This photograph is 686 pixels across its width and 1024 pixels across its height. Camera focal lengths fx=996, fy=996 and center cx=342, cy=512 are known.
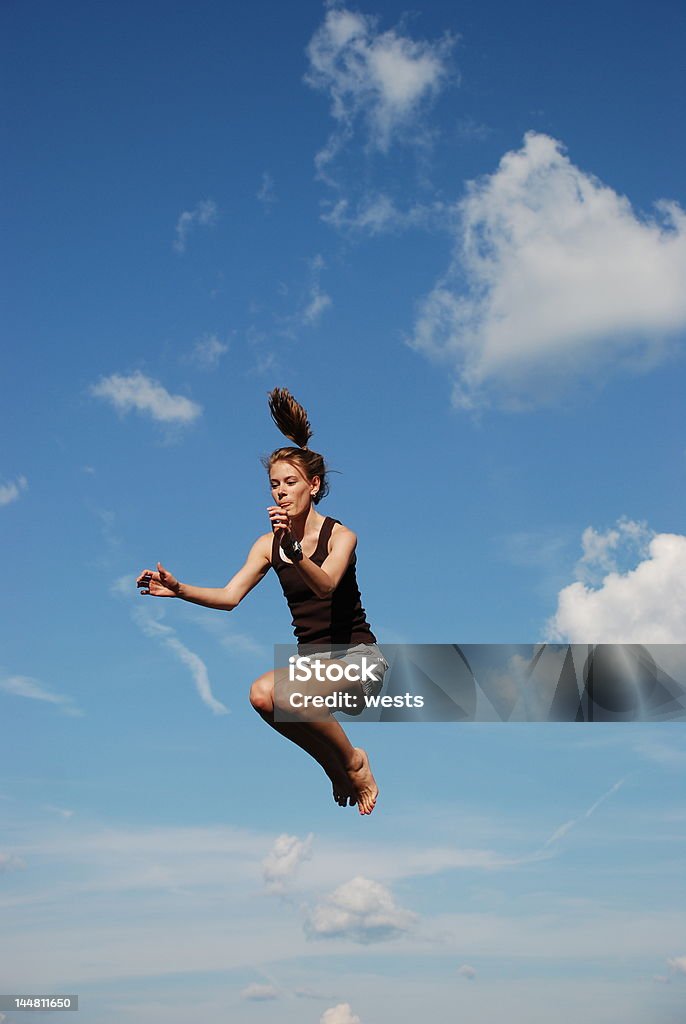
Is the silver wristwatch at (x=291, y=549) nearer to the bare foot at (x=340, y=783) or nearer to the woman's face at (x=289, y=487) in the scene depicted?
the woman's face at (x=289, y=487)

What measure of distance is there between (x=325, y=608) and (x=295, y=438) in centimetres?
154

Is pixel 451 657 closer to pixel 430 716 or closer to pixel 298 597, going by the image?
pixel 430 716

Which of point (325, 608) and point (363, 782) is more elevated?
point (325, 608)

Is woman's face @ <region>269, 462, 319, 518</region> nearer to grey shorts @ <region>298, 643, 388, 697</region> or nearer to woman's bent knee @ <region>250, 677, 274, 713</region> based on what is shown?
grey shorts @ <region>298, 643, 388, 697</region>

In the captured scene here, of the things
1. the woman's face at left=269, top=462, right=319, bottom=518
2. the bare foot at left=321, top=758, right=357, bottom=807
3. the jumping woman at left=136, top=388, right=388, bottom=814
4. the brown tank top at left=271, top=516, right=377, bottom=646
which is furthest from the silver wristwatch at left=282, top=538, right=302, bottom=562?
the bare foot at left=321, top=758, right=357, bottom=807

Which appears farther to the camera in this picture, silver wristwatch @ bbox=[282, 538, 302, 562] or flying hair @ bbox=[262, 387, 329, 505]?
flying hair @ bbox=[262, 387, 329, 505]

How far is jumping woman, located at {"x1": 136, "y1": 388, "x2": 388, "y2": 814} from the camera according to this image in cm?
811

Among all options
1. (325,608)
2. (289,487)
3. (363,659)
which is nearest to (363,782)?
(363,659)

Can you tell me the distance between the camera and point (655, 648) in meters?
9.27

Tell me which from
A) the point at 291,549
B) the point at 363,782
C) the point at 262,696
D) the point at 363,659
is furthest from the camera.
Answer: the point at 363,782

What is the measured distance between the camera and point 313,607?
27.8ft

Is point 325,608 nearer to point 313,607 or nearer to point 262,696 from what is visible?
point 313,607

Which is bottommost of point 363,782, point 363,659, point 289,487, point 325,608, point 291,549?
point 363,782

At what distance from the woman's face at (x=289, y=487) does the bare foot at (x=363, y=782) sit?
2.22 m
